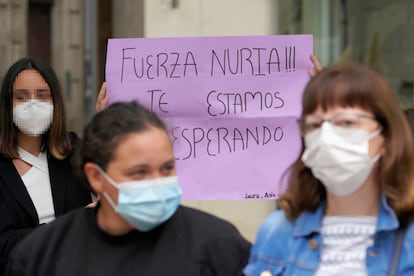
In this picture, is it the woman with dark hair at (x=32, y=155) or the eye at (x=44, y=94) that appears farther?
the eye at (x=44, y=94)

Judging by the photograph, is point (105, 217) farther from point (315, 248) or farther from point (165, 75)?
point (165, 75)

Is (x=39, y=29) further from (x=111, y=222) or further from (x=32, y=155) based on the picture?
(x=111, y=222)

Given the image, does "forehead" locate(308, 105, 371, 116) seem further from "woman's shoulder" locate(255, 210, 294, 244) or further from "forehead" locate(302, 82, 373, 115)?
"woman's shoulder" locate(255, 210, 294, 244)

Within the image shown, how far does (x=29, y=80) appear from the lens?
167 inches

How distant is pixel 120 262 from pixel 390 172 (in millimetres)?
811

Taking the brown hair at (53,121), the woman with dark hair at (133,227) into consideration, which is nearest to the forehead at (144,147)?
the woman with dark hair at (133,227)

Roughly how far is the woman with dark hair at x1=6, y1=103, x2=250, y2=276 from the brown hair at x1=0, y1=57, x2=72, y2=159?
1.36 meters

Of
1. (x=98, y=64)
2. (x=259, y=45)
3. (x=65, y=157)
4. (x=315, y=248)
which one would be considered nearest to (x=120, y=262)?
(x=315, y=248)

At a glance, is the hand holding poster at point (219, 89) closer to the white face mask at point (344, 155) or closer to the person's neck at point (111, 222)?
the person's neck at point (111, 222)

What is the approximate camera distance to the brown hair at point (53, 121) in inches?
165

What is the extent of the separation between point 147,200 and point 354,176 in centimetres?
60

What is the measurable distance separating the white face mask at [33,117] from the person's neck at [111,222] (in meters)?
1.38

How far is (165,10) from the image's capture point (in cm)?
739

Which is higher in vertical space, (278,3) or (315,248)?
(278,3)
